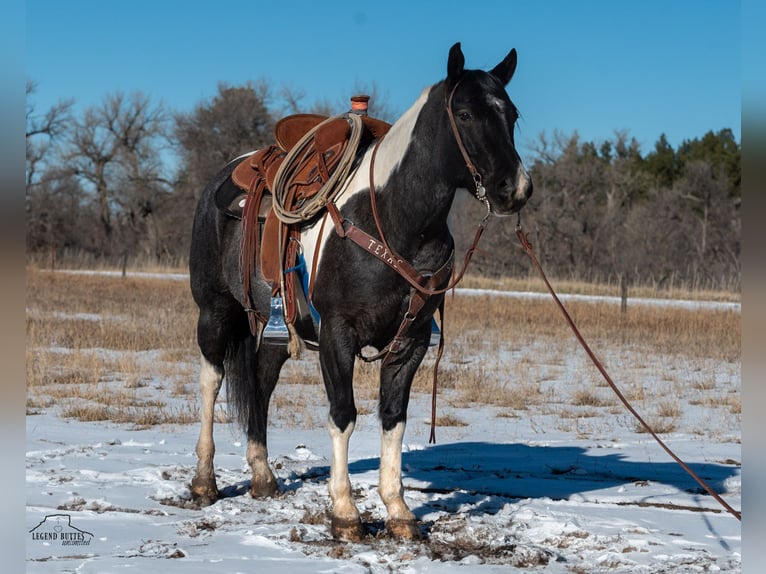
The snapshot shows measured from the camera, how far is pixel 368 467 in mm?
6539

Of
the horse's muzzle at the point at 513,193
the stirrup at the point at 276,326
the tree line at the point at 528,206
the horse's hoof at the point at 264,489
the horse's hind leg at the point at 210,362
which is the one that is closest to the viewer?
the horse's muzzle at the point at 513,193

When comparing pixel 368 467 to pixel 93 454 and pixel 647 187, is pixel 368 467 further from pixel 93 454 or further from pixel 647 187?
pixel 647 187

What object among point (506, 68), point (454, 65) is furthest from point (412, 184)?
point (506, 68)

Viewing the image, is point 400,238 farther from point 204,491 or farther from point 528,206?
point 528,206

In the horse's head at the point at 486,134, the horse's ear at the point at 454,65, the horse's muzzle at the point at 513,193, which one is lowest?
the horse's muzzle at the point at 513,193

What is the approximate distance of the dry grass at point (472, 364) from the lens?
29.2 feet

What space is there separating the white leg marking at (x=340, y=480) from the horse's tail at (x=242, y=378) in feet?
4.20

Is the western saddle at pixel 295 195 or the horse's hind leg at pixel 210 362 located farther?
the horse's hind leg at pixel 210 362

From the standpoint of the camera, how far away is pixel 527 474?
6242mm

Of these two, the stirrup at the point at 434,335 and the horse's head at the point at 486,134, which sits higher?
the horse's head at the point at 486,134

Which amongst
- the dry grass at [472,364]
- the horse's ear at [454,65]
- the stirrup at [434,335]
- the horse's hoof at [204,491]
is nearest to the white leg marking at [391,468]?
the stirrup at [434,335]

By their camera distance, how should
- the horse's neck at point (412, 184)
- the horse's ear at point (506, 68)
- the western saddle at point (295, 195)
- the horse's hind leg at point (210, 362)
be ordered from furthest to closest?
1. the horse's hind leg at point (210, 362)
2. the western saddle at point (295, 195)
3. the horse's ear at point (506, 68)
4. the horse's neck at point (412, 184)

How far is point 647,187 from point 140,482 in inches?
1558

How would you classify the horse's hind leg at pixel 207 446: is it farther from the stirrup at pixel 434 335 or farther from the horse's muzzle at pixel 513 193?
the horse's muzzle at pixel 513 193
